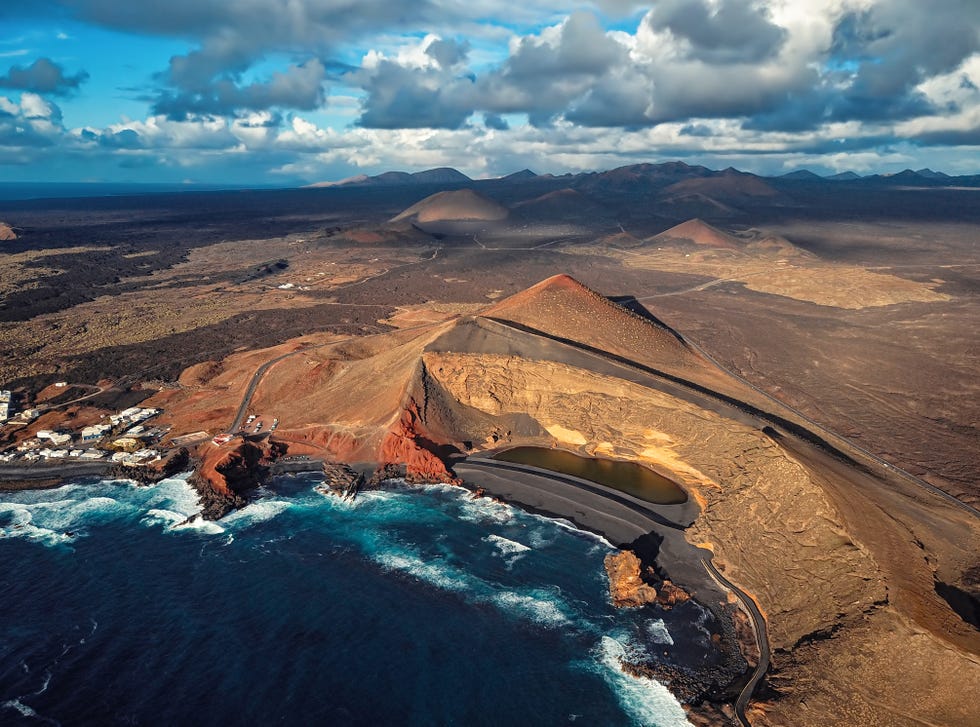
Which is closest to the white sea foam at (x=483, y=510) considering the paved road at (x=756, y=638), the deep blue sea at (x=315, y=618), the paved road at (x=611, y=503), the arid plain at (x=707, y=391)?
the deep blue sea at (x=315, y=618)

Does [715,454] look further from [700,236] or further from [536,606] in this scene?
[700,236]

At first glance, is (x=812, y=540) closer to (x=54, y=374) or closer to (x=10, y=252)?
(x=54, y=374)

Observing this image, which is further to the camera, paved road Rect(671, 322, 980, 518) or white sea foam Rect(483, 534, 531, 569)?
paved road Rect(671, 322, 980, 518)

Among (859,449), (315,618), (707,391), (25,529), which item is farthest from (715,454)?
(25,529)

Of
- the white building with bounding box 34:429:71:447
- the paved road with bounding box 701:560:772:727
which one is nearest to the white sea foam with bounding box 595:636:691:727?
the paved road with bounding box 701:560:772:727

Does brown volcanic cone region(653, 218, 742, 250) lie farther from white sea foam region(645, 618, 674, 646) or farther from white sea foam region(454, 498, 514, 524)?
white sea foam region(645, 618, 674, 646)

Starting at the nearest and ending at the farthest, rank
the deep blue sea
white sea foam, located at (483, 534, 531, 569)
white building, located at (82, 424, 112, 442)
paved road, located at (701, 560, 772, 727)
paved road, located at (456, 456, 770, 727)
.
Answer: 1. paved road, located at (701, 560, 772, 727)
2. the deep blue sea
3. paved road, located at (456, 456, 770, 727)
4. white sea foam, located at (483, 534, 531, 569)
5. white building, located at (82, 424, 112, 442)
